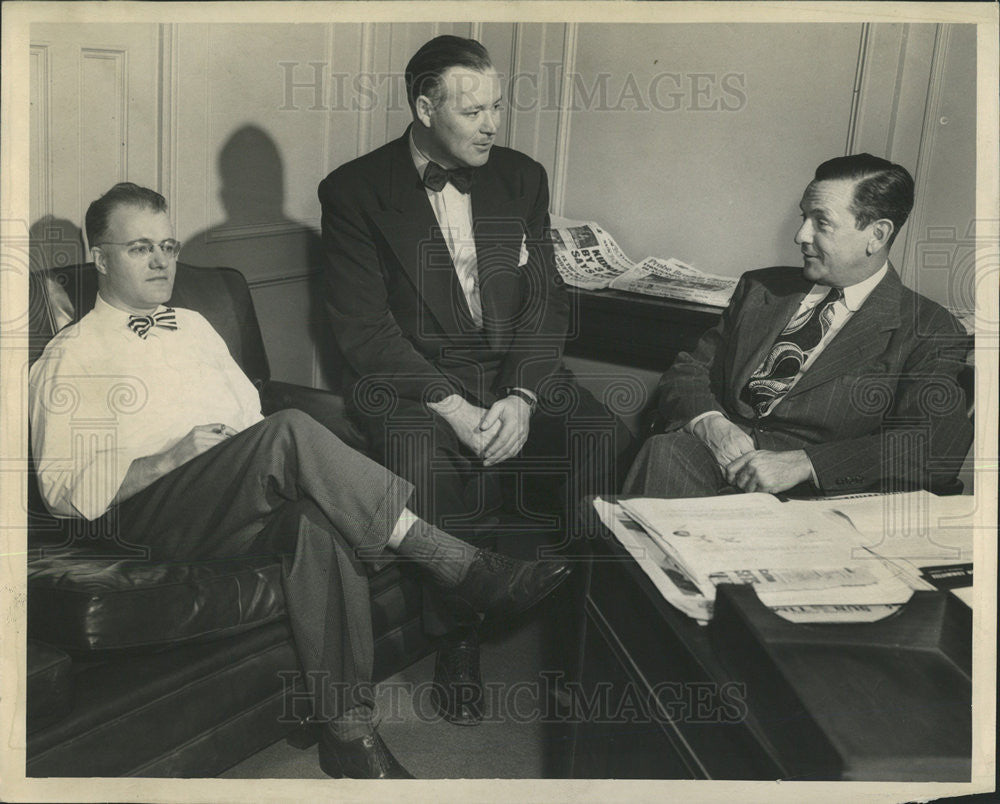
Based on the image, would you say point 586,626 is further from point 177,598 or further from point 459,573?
point 177,598

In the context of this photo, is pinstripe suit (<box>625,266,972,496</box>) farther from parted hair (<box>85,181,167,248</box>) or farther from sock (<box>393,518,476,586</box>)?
Answer: parted hair (<box>85,181,167,248</box>)

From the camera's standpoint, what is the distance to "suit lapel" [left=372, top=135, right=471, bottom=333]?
1.86 metres

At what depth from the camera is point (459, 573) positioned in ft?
5.95

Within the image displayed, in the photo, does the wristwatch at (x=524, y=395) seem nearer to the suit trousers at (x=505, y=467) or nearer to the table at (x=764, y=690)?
the suit trousers at (x=505, y=467)

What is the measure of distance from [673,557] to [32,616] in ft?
3.78

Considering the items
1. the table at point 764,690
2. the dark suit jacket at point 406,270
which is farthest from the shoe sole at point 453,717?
the dark suit jacket at point 406,270

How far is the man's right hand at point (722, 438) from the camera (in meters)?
1.81

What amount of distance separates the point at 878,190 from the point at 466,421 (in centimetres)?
96

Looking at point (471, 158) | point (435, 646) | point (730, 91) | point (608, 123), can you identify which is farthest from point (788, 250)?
point (435, 646)

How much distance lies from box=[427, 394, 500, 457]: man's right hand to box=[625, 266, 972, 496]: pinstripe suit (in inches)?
12.8

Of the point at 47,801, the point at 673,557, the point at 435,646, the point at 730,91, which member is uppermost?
the point at 730,91

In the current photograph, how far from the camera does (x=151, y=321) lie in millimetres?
1679

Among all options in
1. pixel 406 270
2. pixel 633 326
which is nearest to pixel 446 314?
pixel 406 270

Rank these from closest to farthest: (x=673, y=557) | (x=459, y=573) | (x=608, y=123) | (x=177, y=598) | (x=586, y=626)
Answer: (x=673, y=557) → (x=177, y=598) → (x=586, y=626) → (x=459, y=573) → (x=608, y=123)
